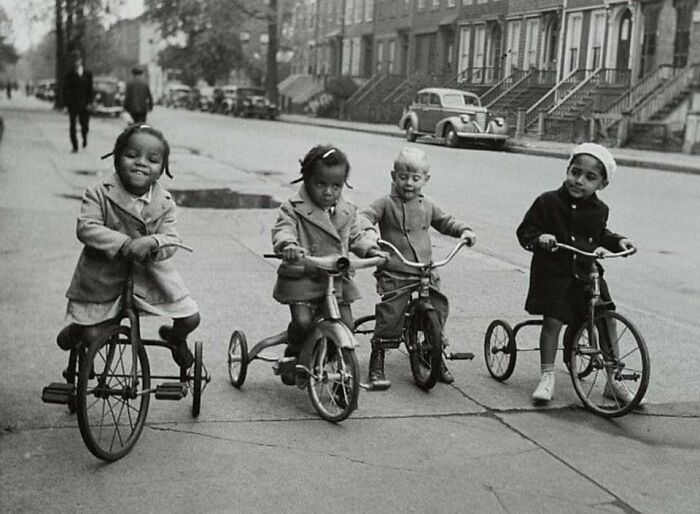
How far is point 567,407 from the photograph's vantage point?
5035 mm

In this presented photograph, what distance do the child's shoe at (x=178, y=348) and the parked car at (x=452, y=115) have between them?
7.27 feet

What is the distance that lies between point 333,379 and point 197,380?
0.60m

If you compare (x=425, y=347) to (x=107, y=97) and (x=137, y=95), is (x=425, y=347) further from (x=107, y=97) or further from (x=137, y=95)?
(x=107, y=97)

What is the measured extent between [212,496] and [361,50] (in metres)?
4.82

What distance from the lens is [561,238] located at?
5020 millimetres

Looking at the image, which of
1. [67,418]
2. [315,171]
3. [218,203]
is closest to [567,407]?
[315,171]

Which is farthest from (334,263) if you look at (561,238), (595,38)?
(595,38)

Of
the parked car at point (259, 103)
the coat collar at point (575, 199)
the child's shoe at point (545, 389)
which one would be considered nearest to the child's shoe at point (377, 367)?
the child's shoe at point (545, 389)

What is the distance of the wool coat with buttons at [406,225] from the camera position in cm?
519

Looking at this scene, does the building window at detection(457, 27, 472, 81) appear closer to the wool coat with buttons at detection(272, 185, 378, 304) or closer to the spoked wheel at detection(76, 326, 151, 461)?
the wool coat with buttons at detection(272, 185, 378, 304)

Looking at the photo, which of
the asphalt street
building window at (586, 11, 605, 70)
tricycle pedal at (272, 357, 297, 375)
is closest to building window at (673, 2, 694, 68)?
building window at (586, 11, 605, 70)

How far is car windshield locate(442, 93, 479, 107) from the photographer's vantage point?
6.44 meters

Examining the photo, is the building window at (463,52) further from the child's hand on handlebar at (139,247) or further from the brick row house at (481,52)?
the child's hand on handlebar at (139,247)

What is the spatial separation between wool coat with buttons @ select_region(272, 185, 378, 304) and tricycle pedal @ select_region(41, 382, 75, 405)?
1.05 m
